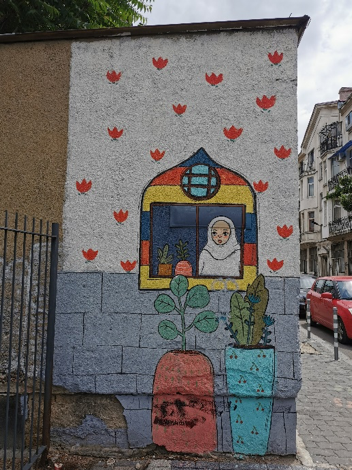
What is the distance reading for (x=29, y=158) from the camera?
418 cm

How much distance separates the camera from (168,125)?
4.09 m

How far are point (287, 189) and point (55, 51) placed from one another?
112 inches

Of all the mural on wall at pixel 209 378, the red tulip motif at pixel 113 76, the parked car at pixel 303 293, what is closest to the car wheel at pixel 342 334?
the parked car at pixel 303 293

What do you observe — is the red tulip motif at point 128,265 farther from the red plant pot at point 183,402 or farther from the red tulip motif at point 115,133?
the red tulip motif at point 115,133

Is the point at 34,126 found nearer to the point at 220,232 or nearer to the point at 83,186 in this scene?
the point at 83,186

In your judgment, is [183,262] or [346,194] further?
[346,194]

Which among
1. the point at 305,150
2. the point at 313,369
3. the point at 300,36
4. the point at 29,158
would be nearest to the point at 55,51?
the point at 29,158

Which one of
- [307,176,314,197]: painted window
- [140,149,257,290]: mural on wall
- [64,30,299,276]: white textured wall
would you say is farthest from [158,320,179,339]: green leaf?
[307,176,314,197]: painted window

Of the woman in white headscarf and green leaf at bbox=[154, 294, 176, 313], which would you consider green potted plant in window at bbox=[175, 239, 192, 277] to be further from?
green leaf at bbox=[154, 294, 176, 313]

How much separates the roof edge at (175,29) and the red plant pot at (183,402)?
129 inches

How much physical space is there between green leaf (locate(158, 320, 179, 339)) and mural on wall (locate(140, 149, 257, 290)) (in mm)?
357

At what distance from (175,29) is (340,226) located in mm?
28050

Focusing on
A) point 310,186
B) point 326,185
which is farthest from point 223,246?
point 310,186

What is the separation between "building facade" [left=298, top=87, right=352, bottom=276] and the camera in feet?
95.7
